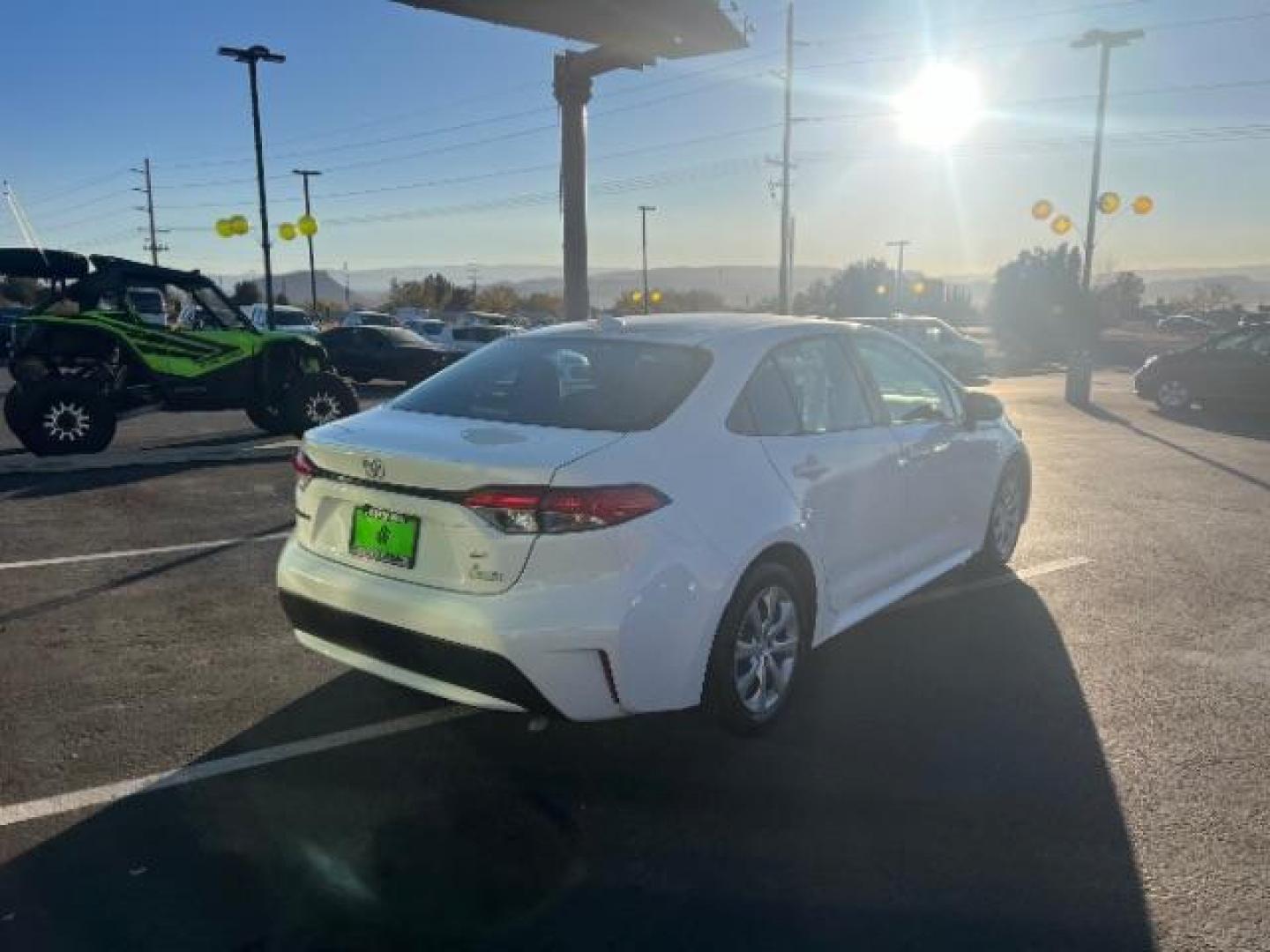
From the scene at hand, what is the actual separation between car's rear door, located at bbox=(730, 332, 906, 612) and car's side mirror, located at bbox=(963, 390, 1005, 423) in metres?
1.05

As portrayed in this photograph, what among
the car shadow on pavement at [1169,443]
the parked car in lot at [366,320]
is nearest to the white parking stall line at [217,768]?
the car shadow on pavement at [1169,443]

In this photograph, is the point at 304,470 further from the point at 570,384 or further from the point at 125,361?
the point at 125,361

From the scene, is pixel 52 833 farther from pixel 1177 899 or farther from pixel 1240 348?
pixel 1240 348

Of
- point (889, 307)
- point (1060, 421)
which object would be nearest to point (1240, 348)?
point (1060, 421)

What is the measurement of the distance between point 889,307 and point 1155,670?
55.3 metres

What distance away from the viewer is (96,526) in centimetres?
701

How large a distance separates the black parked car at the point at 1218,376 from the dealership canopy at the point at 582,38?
11.5 metres

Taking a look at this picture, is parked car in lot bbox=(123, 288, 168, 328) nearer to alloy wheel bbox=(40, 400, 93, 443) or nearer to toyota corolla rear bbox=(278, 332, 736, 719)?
alloy wheel bbox=(40, 400, 93, 443)

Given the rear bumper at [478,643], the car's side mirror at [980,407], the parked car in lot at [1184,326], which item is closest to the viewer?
the rear bumper at [478,643]

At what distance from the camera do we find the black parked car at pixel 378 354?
20.2 metres

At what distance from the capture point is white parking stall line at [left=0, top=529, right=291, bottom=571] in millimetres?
6012

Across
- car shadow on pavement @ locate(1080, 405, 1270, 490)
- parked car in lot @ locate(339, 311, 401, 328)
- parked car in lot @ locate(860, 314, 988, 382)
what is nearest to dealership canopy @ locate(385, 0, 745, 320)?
parked car in lot @ locate(860, 314, 988, 382)

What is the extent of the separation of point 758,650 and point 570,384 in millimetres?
1271

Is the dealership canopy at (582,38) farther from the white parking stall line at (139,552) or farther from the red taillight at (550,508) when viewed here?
the red taillight at (550,508)
